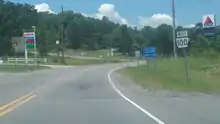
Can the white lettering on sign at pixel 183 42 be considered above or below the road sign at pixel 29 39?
below

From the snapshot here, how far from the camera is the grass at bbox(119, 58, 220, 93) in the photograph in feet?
90.5

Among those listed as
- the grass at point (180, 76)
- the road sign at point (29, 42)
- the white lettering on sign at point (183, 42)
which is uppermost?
the road sign at point (29, 42)

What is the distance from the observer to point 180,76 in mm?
36719

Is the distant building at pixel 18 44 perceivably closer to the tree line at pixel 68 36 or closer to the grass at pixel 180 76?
the tree line at pixel 68 36

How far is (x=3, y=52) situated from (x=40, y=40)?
1357 cm

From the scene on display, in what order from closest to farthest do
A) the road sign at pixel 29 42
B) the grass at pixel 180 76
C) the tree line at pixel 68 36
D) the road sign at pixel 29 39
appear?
the grass at pixel 180 76, the road sign at pixel 29 39, the road sign at pixel 29 42, the tree line at pixel 68 36

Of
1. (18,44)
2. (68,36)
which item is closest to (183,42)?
(18,44)

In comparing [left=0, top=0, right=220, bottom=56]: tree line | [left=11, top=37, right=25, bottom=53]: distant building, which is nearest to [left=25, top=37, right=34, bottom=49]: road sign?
[left=0, top=0, right=220, bottom=56]: tree line

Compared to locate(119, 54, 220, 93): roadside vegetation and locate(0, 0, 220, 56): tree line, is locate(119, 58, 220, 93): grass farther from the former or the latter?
locate(0, 0, 220, 56): tree line

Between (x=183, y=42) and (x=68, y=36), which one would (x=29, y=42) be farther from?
(x=68, y=36)

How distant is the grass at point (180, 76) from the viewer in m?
27.6

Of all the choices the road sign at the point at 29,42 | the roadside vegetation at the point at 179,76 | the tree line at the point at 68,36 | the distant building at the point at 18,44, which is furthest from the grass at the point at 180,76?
the distant building at the point at 18,44

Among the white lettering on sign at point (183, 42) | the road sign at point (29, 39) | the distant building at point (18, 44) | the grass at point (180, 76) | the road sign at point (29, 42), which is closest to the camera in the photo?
the white lettering on sign at point (183, 42)

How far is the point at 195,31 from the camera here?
11475 centimetres
